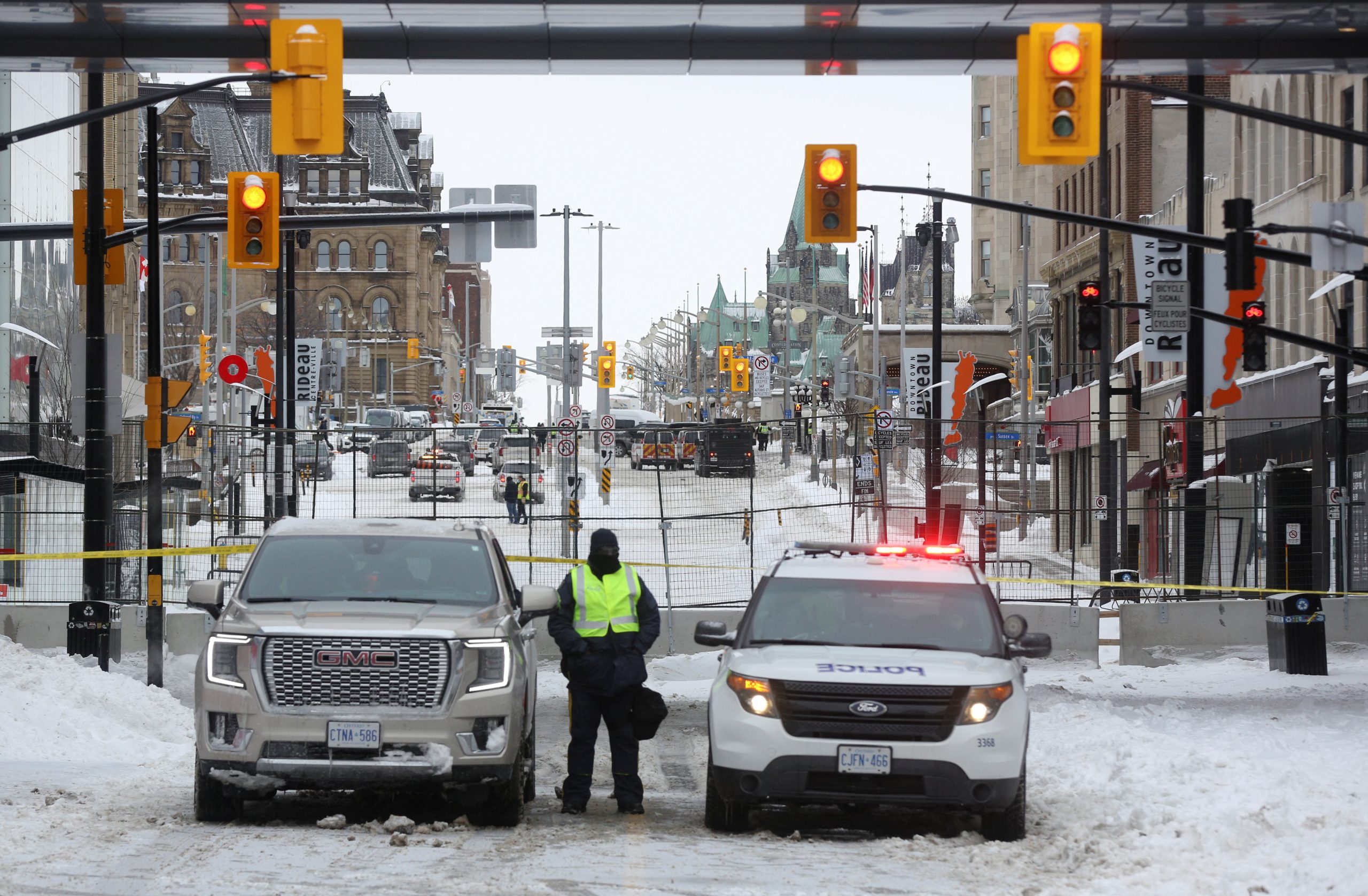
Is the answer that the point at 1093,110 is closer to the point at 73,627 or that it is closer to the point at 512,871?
the point at 512,871

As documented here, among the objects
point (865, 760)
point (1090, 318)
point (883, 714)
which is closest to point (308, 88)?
point (883, 714)

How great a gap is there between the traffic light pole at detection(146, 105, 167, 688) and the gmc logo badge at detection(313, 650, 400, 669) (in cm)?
904

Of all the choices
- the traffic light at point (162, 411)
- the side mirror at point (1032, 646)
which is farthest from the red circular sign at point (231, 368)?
the side mirror at point (1032, 646)

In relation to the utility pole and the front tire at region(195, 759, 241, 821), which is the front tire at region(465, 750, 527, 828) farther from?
the utility pole

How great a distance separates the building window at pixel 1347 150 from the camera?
3133 centimetres

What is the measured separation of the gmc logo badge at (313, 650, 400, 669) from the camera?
404 inches

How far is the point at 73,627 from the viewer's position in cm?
1945

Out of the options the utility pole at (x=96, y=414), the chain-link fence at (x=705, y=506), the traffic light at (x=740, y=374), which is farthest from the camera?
the traffic light at (x=740, y=374)

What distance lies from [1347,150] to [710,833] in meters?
25.2

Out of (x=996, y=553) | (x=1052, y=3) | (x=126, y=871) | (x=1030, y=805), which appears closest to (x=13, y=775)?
(x=126, y=871)

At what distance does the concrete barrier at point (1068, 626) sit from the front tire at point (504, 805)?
13.8 m

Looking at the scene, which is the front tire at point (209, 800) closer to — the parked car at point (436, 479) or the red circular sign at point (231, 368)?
the parked car at point (436, 479)

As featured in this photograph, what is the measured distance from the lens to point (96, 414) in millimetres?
18938

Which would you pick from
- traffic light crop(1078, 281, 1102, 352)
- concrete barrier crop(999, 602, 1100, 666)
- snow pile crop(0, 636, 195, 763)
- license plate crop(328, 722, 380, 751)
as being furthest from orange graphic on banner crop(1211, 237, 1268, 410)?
license plate crop(328, 722, 380, 751)
